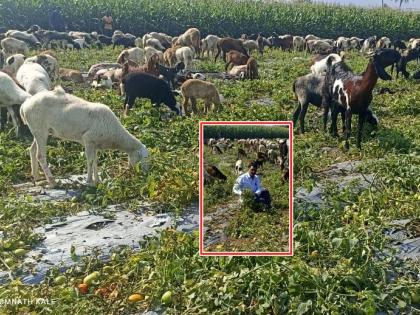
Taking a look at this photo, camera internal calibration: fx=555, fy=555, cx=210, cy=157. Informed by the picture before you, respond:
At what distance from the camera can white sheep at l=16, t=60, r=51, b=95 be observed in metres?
11.3

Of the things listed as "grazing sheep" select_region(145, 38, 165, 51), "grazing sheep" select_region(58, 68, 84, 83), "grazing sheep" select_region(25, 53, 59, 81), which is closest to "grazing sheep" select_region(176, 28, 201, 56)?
"grazing sheep" select_region(145, 38, 165, 51)

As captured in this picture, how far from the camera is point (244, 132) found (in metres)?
4.17

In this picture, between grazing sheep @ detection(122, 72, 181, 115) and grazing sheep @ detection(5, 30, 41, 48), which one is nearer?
grazing sheep @ detection(122, 72, 181, 115)

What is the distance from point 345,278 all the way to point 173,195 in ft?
9.53

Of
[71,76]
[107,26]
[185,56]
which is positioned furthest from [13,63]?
[107,26]

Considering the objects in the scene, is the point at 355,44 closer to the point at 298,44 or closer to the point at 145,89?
the point at 298,44

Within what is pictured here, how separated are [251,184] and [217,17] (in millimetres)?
33329

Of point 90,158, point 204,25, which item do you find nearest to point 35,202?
point 90,158

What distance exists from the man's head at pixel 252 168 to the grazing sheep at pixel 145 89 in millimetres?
8669

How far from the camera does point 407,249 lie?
568 cm

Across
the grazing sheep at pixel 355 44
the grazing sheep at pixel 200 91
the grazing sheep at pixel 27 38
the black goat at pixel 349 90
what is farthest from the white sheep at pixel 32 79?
the grazing sheep at pixel 355 44

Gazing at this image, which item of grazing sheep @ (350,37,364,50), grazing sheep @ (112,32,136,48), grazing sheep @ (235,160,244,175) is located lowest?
grazing sheep @ (350,37,364,50)

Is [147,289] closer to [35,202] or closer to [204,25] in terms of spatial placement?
[35,202]

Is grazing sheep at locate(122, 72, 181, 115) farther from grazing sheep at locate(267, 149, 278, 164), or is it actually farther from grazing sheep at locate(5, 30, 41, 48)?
grazing sheep at locate(5, 30, 41, 48)
